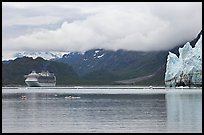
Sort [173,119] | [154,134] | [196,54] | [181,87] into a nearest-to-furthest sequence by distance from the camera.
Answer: [154,134] → [173,119] → [196,54] → [181,87]

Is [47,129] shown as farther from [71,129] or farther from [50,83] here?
[50,83]

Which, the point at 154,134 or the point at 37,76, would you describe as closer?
the point at 154,134

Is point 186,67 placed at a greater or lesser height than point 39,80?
greater

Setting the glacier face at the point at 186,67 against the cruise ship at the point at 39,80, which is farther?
the cruise ship at the point at 39,80

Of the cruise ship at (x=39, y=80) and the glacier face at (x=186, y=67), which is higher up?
the glacier face at (x=186, y=67)

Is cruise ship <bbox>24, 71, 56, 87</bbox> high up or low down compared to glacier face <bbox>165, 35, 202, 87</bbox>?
down

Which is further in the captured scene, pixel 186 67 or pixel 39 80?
pixel 39 80

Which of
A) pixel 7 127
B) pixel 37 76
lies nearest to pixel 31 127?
pixel 7 127

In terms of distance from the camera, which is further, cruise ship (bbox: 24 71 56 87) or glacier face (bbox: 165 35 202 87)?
cruise ship (bbox: 24 71 56 87)
